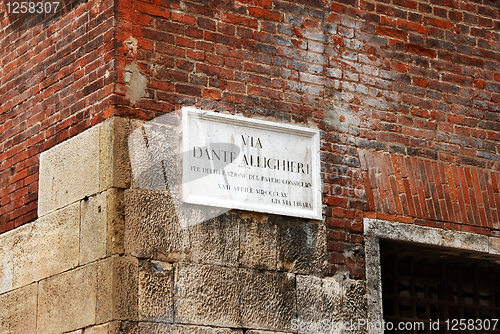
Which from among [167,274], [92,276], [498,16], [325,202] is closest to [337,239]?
[325,202]

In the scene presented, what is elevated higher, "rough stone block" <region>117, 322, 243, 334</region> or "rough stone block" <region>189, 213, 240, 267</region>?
"rough stone block" <region>189, 213, 240, 267</region>

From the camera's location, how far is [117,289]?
4211 millimetres

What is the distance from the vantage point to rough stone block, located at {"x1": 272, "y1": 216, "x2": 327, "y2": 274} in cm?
479

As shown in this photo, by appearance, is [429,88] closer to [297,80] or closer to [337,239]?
[297,80]

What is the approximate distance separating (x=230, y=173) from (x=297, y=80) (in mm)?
908

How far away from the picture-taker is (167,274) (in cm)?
439

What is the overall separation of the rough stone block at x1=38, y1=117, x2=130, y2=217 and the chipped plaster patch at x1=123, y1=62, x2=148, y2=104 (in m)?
0.19

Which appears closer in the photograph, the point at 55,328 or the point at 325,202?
the point at 55,328

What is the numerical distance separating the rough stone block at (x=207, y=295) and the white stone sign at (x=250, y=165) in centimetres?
42

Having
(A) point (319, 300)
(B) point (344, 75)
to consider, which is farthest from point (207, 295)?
(B) point (344, 75)

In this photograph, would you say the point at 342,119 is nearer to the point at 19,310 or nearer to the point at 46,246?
the point at 46,246

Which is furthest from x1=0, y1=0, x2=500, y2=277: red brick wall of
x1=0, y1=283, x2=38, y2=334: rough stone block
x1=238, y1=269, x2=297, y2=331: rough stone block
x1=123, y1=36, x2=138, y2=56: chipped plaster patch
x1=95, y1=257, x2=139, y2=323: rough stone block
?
x1=95, y1=257, x2=139, y2=323: rough stone block

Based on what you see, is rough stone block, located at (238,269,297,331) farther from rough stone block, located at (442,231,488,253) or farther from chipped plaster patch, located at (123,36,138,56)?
chipped plaster patch, located at (123,36,138,56)

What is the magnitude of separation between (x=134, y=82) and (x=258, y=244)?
1287 mm
